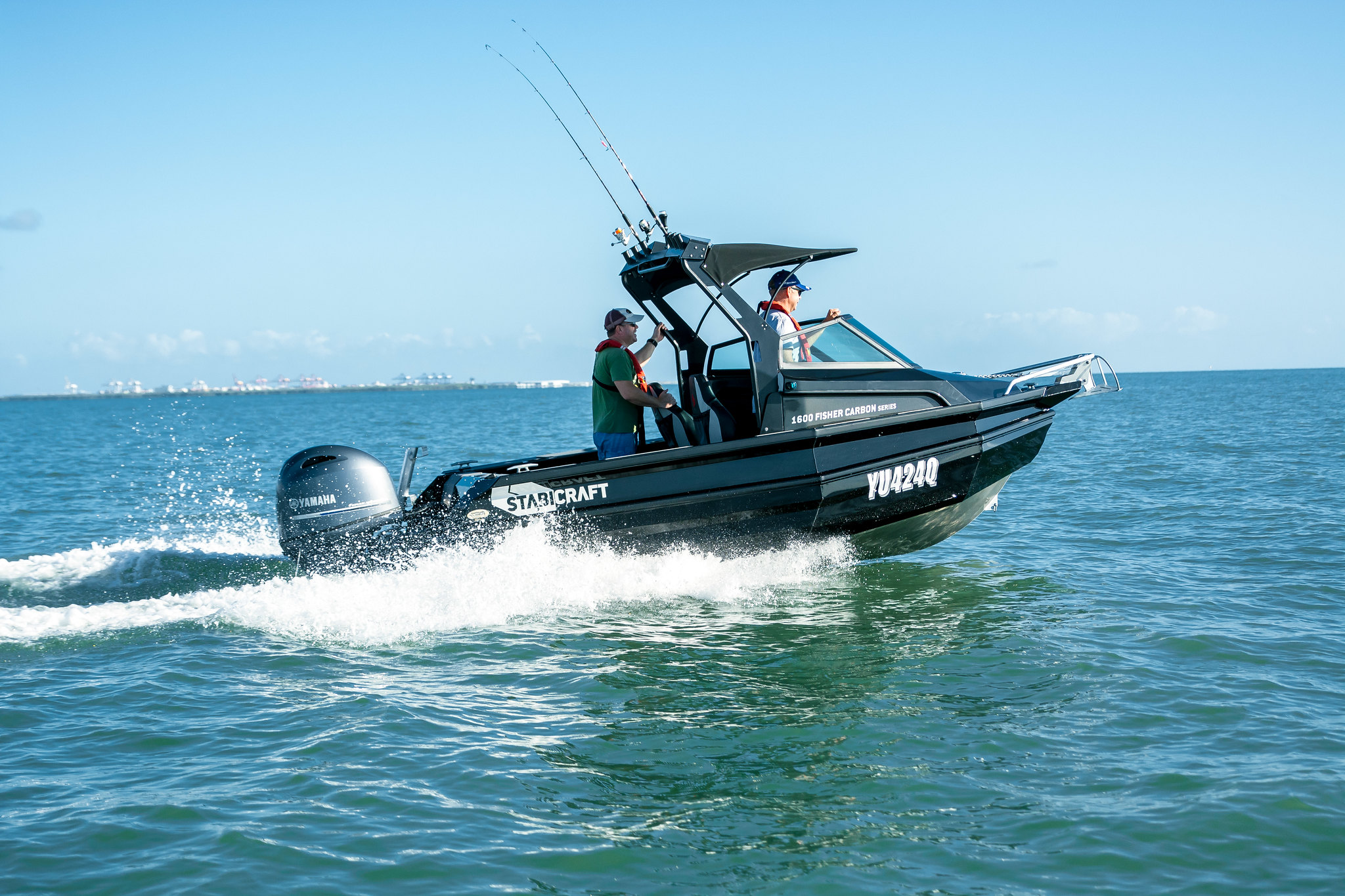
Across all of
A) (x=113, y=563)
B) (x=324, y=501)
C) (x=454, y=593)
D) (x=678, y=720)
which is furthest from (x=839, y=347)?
(x=113, y=563)

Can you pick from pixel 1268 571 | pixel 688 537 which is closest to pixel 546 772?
pixel 688 537

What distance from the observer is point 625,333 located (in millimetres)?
7750

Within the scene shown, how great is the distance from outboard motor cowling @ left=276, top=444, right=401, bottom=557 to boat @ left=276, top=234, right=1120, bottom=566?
0.04 feet

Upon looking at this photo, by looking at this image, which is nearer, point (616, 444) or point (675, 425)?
point (616, 444)

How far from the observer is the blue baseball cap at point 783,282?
25.8 feet

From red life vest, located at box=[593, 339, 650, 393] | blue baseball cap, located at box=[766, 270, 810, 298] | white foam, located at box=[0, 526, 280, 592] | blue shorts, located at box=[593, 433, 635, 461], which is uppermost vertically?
blue baseball cap, located at box=[766, 270, 810, 298]

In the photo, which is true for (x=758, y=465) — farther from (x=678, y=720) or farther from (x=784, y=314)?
(x=678, y=720)

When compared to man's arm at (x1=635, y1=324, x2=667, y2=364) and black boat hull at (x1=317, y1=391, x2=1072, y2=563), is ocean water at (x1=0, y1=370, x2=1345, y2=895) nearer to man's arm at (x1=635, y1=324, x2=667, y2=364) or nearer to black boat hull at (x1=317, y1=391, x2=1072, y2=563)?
black boat hull at (x1=317, y1=391, x2=1072, y2=563)

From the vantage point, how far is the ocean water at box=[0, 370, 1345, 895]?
3.74 meters

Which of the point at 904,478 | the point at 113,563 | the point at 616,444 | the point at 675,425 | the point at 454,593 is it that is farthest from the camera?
the point at 113,563

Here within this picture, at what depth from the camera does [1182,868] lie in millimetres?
3643

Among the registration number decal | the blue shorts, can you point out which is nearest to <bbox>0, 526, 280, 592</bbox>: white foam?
the blue shorts

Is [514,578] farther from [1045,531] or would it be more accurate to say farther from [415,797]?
[1045,531]

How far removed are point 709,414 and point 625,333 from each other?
0.93 meters
